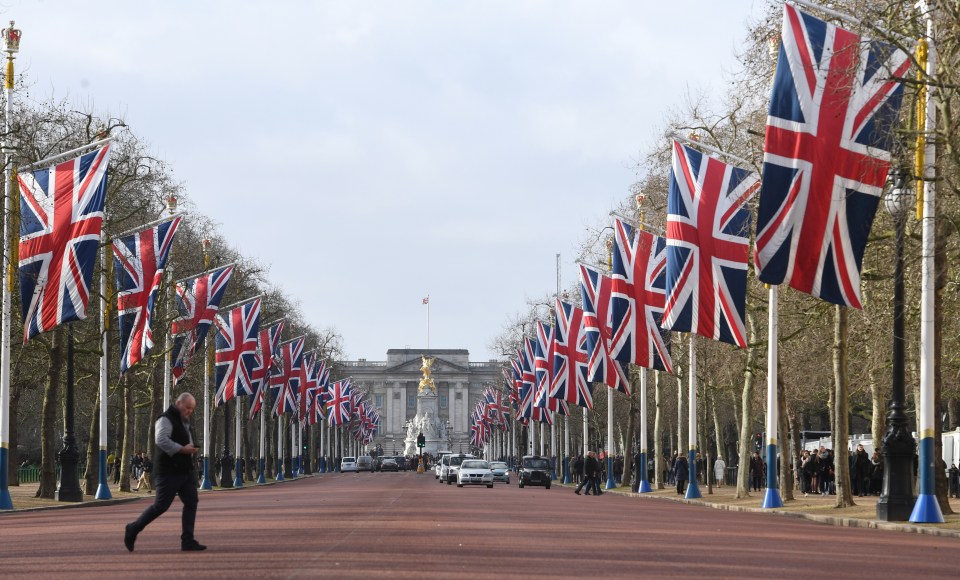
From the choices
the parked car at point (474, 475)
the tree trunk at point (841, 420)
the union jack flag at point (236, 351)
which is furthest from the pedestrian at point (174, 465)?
the parked car at point (474, 475)

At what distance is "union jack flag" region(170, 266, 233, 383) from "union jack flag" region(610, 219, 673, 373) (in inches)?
512

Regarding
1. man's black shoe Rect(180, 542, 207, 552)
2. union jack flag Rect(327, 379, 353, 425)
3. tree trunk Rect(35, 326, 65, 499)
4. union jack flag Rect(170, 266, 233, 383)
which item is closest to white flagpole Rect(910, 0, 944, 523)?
man's black shoe Rect(180, 542, 207, 552)

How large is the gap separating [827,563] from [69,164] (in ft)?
74.6

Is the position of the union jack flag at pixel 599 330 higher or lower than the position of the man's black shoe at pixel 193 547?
higher

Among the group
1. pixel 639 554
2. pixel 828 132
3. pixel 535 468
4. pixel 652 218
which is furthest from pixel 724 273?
pixel 535 468

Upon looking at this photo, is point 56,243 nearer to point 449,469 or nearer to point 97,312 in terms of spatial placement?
point 97,312

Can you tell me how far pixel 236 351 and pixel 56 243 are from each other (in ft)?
69.4

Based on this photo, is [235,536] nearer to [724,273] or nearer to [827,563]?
[827,563]

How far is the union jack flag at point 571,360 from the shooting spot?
56438 millimetres

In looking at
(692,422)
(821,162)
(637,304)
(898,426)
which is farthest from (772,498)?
(821,162)

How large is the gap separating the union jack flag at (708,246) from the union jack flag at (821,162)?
8.16 m

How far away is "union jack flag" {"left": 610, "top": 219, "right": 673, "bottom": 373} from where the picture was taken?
144ft

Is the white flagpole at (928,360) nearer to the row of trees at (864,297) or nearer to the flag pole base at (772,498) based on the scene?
the row of trees at (864,297)

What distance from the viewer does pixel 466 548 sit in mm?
18750
